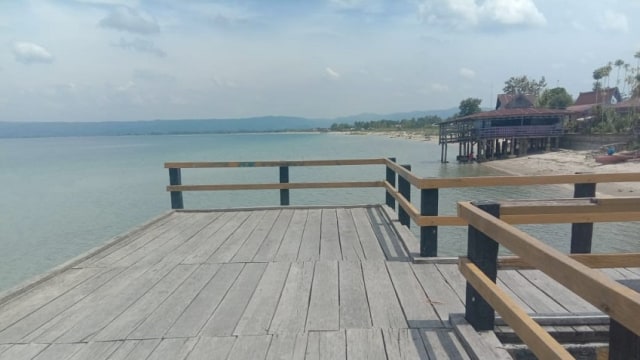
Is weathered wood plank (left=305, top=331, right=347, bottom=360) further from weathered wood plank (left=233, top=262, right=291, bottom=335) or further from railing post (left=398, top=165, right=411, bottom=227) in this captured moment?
railing post (left=398, top=165, right=411, bottom=227)

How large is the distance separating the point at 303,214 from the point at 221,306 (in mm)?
3388

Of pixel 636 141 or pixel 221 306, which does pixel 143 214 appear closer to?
pixel 221 306

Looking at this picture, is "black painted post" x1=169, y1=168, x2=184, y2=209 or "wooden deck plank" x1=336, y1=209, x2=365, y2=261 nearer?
"wooden deck plank" x1=336, y1=209, x2=365, y2=261

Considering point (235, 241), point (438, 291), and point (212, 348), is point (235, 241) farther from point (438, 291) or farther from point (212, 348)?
point (438, 291)

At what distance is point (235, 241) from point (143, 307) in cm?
189

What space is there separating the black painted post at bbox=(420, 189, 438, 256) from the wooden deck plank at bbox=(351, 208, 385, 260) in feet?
1.57

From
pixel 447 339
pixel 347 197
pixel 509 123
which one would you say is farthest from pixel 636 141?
pixel 447 339

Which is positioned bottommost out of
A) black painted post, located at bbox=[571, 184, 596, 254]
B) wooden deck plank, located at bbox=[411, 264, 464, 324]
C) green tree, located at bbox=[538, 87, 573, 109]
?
wooden deck plank, located at bbox=[411, 264, 464, 324]

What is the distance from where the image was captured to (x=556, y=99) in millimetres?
67250

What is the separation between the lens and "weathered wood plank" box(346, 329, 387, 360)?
2.46 m

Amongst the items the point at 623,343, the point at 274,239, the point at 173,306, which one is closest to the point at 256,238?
the point at 274,239

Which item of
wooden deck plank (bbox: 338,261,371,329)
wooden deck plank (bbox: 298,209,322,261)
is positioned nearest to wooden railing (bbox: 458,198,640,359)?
wooden deck plank (bbox: 338,261,371,329)

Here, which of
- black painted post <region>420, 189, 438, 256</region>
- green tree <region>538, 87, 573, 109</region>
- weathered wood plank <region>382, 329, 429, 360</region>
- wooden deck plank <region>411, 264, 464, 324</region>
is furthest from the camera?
green tree <region>538, 87, 573, 109</region>

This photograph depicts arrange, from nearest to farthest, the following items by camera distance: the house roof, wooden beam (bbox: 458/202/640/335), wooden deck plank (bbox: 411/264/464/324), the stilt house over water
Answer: wooden beam (bbox: 458/202/640/335), wooden deck plank (bbox: 411/264/464/324), the stilt house over water, the house roof
